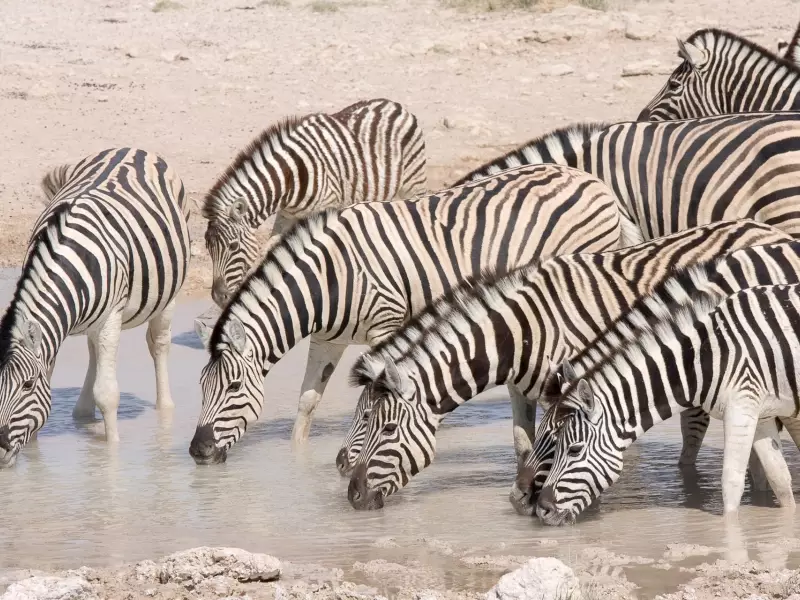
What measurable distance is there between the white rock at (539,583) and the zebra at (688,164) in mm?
3766

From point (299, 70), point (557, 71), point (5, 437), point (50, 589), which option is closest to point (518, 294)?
point (50, 589)

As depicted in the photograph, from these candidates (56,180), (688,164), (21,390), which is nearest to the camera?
(21,390)

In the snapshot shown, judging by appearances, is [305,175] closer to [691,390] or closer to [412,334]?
[412,334]

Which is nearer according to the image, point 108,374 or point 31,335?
point 31,335

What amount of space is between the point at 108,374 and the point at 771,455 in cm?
398

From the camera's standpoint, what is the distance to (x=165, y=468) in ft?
25.1

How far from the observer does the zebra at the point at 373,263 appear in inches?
293

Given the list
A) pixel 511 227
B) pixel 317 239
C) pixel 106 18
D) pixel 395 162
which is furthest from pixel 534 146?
pixel 106 18

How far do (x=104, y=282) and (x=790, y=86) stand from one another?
5.48 metres

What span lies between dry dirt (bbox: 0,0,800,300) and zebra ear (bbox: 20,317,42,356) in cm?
542

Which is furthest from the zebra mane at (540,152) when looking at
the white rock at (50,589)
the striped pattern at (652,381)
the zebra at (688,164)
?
the white rock at (50,589)

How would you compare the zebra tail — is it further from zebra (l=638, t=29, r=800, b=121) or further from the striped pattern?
the striped pattern

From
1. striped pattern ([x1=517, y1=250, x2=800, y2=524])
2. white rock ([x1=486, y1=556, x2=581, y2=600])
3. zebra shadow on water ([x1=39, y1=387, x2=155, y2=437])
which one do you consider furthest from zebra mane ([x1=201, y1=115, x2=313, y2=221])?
white rock ([x1=486, y1=556, x2=581, y2=600])

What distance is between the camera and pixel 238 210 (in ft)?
35.0
